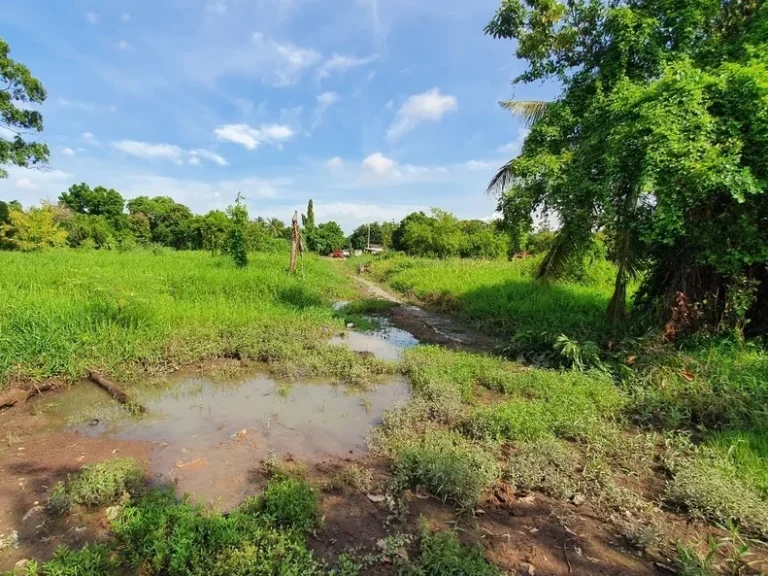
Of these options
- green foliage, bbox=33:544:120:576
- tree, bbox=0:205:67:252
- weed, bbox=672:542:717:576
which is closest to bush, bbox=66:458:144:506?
green foliage, bbox=33:544:120:576

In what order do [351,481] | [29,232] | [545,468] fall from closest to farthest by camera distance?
[351,481], [545,468], [29,232]

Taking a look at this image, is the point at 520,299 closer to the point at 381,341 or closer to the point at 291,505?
the point at 381,341

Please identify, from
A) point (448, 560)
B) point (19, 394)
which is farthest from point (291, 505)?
point (19, 394)

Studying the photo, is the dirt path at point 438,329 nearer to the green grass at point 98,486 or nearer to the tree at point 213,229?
the green grass at point 98,486

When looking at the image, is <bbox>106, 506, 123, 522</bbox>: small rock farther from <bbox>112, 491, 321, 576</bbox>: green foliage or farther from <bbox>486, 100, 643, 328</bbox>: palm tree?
<bbox>486, 100, 643, 328</bbox>: palm tree

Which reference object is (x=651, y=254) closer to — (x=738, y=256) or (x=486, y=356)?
(x=738, y=256)

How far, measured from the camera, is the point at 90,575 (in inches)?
85.7

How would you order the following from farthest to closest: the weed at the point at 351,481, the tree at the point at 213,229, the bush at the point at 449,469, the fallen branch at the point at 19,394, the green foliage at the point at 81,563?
the tree at the point at 213,229 < the fallen branch at the point at 19,394 < the weed at the point at 351,481 < the bush at the point at 449,469 < the green foliage at the point at 81,563

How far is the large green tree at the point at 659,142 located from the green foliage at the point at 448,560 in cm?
453

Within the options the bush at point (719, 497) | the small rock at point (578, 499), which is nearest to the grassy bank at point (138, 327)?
the small rock at point (578, 499)

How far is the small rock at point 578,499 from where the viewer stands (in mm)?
3113

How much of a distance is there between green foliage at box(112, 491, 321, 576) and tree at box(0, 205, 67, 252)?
25624mm

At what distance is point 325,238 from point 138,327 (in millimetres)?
50117

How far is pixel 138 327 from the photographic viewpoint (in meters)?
6.45
